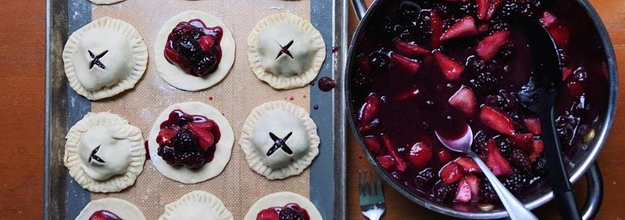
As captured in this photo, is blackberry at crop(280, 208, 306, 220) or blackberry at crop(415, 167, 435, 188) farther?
blackberry at crop(280, 208, 306, 220)

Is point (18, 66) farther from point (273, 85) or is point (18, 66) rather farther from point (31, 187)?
point (273, 85)

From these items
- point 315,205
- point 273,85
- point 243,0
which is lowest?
point 315,205

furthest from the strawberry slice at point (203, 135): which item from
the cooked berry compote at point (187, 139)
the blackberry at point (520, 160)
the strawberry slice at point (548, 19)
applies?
the strawberry slice at point (548, 19)

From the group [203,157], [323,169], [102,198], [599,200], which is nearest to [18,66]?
[102,198]

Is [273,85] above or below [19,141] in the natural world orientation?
above

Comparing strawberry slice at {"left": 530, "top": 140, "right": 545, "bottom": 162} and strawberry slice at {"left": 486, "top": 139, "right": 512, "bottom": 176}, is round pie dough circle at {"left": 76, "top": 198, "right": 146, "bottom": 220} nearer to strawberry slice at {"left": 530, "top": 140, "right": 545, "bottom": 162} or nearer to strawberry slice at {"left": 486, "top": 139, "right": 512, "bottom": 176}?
strawberry slice at {"left": 486, "top": 139, "right": 512, "bottom": 176}

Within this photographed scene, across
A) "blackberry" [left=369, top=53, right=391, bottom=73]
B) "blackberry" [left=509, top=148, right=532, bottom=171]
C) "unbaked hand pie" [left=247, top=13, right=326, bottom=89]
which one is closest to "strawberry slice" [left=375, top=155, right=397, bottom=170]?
"blackberry" [left=369, top=53, right=391, bottom=73]
